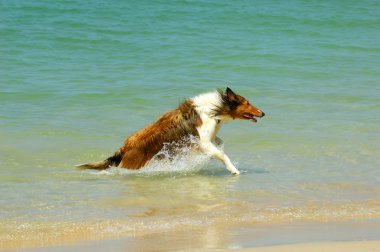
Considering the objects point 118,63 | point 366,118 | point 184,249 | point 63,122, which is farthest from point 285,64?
point 184,249

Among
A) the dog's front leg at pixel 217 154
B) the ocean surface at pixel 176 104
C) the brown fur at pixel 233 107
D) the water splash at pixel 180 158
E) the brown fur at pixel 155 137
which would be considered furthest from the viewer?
the brown fur at pixel 233 107

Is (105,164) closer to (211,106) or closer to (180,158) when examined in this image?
(180,158)

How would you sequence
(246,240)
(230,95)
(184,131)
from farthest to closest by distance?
(230,95), (184,131), (246,240)

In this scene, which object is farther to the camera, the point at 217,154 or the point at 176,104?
the point at 176,104

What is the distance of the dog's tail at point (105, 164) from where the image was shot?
10.0 meters

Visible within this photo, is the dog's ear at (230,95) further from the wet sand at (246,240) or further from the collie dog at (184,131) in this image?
the wet sand at (246,240)

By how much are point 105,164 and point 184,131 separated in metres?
1.07

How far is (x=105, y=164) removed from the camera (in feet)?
33.0

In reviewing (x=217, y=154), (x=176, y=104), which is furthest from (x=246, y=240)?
(x=176, y=104)

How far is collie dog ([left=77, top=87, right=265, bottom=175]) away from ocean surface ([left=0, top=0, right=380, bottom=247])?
8.0 inches

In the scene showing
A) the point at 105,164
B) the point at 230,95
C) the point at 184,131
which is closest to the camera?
the point at 105,164

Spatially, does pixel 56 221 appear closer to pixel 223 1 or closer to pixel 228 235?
pixel 228 235

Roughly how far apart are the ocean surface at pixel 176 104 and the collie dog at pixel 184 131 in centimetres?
20

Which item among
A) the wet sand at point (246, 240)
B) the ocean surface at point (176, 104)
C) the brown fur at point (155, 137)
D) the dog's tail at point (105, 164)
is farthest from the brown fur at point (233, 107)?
the wet sand at point (246, 240)
